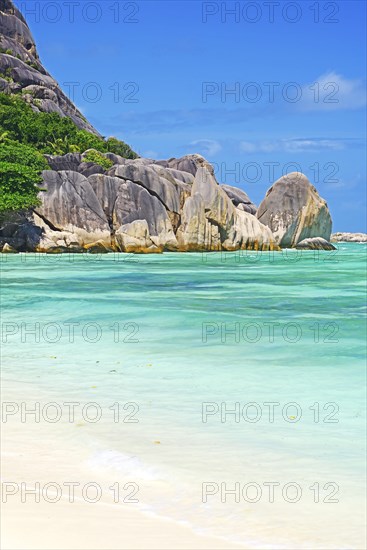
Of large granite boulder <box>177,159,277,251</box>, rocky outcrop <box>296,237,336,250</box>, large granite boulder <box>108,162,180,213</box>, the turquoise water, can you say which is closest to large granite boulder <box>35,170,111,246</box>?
large granite boulder <box>108,162,180,213</box>

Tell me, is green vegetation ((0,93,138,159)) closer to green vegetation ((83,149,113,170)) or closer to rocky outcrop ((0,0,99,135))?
green vegetation ((83,149,113,170))

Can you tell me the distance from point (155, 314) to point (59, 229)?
24137 mm

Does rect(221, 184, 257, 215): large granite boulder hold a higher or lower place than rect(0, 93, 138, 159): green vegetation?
lower

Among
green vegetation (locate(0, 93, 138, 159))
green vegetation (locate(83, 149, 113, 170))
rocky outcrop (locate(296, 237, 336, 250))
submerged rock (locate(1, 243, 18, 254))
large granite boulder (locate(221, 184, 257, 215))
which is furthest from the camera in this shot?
large granite boulder (locate(221, 184, 257, 215))

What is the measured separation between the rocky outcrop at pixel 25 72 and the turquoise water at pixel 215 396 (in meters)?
56.9

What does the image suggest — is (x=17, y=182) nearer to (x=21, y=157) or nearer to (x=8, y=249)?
(x=21, y=157)

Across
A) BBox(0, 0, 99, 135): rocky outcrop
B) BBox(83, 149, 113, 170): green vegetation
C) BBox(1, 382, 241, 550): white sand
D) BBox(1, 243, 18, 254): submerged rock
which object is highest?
BBox(0, 0, 99, 135): rocky outcrop

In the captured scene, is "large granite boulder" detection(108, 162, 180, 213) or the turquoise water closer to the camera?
the turquoise water

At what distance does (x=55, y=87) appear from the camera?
7594 cm

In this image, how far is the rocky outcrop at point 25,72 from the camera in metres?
67.2

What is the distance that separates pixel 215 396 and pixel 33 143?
48.4m

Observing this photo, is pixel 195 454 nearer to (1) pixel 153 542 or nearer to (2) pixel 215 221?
(1) pixel 153 542

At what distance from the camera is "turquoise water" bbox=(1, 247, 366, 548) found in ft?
10.9

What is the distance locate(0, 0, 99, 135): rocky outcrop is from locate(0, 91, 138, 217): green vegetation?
26.6 feet
